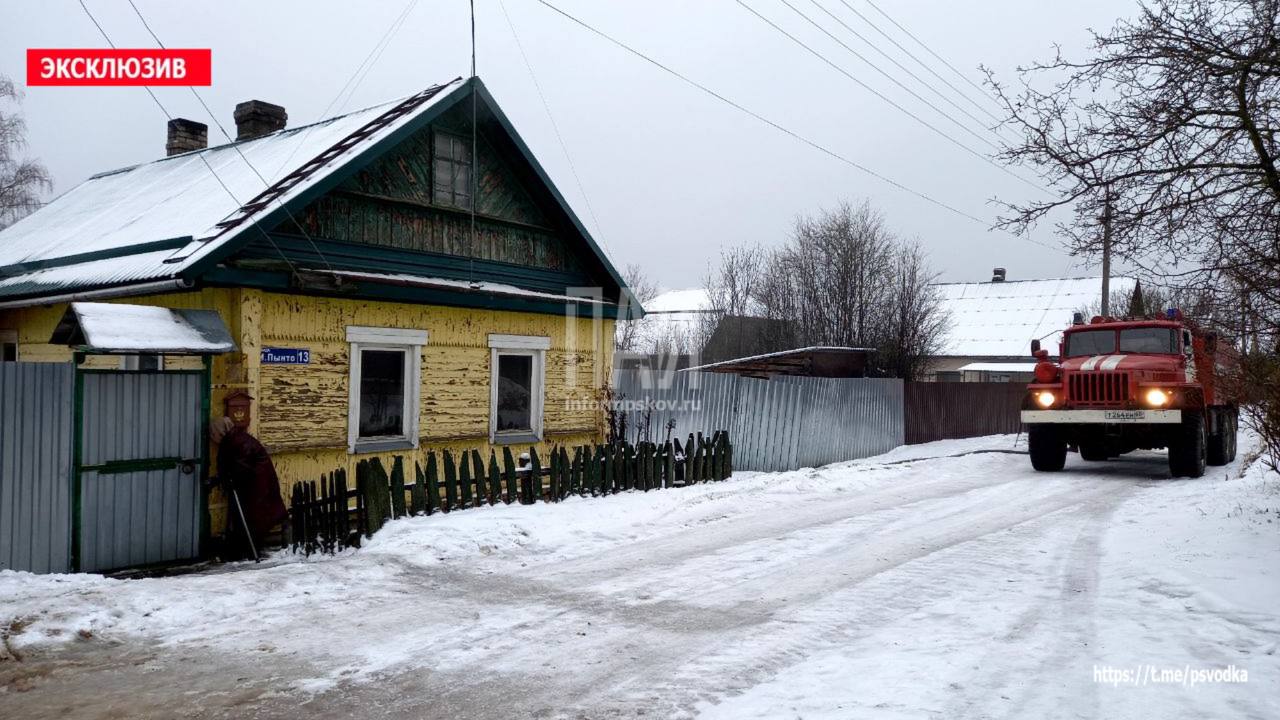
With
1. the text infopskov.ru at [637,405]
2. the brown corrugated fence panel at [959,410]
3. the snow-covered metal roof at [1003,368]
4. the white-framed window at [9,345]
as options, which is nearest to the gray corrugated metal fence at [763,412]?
the text infopskov.ru at [637,405]

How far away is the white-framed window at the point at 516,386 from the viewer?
11883mm

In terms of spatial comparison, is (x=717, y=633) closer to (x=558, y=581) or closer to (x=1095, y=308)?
(x=558, y=581)

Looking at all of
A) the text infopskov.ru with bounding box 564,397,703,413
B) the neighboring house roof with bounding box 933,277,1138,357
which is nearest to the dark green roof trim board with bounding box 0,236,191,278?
the text infopskov.ru with bounding box 564,397,703,413

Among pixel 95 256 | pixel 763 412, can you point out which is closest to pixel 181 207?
pixel 95 256

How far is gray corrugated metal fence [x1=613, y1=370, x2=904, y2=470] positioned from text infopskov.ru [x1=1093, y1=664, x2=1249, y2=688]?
1038 cm

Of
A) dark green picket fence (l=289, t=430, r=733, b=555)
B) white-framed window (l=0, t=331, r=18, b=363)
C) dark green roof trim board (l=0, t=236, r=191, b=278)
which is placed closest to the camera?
dark green picket fence (l=289, t=430, r=733, b=555)

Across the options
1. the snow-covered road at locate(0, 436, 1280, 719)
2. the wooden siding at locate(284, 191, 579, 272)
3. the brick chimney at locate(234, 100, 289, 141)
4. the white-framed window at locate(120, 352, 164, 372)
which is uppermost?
the brick chimney at locate(234, 100, 289, 141)

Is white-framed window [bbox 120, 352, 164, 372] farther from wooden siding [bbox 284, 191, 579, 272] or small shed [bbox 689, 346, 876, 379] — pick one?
small shed [bbox 689, 346, 876, 379]

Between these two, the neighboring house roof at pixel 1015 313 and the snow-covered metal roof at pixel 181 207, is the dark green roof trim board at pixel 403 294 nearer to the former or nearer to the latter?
the snow-covered metal roof at pixel 181 207

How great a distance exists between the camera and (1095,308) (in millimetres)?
39938

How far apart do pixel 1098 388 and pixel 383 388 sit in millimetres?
11216

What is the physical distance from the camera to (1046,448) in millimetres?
14836

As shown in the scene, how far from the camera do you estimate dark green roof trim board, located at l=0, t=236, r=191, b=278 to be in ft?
31.1

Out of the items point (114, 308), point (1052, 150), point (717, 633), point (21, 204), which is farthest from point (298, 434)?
point (21, 204)
